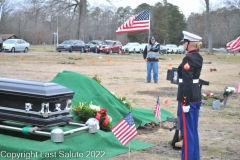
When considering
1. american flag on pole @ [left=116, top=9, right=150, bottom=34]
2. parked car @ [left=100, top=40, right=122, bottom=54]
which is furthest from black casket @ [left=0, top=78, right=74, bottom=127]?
parked car @ [left=100, top=40, right=122, bottom=54]

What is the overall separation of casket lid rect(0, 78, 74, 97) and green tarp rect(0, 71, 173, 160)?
2.11 feet

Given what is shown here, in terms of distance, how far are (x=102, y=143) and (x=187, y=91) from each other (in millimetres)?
1606

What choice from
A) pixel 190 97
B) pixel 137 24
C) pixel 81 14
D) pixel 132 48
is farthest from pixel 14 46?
pixel 190 97

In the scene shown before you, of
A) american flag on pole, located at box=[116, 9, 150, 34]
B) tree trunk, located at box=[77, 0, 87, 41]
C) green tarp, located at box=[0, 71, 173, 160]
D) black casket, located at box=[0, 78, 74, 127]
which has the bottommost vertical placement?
green tarp, located at box=[0, 71, 173, 160]

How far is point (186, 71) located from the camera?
5660 mm

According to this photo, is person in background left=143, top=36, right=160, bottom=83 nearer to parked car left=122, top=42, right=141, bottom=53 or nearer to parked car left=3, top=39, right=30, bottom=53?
parked car left=3, top=39, right=30, bottom=53

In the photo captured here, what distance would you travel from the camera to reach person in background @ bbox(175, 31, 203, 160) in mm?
5645

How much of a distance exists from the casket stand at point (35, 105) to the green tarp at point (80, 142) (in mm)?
159

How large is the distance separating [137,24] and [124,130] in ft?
39.6

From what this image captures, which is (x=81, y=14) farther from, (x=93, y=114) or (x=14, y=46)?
(x=93, y=114)

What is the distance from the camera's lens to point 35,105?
228 inches

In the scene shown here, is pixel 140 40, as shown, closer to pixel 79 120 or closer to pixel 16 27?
pixel 16 27

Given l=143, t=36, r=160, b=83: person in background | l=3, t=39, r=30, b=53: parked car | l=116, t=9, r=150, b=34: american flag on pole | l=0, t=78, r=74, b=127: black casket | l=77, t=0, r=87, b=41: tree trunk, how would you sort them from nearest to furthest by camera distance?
1. l=0, t=78, r=74, b=127: black casket
2. l=143, t=36, r=160, b=83: person in background
3. l=116, t=9, r=150, b=34: american flag on pole
4. l=3, t=39, r=30, b=53: parked car
5. l=77, t=0, r=87, b=41: tree trunk

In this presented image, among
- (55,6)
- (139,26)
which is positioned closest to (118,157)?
(139,26)
